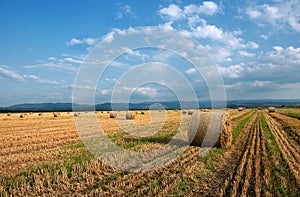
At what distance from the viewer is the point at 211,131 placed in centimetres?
1416

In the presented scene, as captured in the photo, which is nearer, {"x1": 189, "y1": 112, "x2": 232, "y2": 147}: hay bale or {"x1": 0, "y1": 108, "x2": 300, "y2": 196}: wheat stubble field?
{"x1": 0, "y1": 108, "x2": 300, "y2": 196}: wheat stubble field

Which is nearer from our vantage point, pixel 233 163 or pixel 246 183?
pixel 246 183

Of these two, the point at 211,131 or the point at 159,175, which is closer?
the point at 159,175

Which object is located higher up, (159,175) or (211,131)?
(211,131)

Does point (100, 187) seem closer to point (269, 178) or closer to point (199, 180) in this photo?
point (199, 180)

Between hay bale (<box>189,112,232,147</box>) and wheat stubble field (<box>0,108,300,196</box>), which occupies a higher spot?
hay bale (<box>189,112,232,147</box>)

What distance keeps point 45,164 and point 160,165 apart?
142 inches

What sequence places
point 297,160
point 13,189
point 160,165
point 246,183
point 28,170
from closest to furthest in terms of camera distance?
point 13,189 < point 246,183 < point 28,170 < point 160,165 < point 297,160

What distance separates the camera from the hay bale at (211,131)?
13.7 m

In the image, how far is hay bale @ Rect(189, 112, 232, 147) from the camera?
13734mm

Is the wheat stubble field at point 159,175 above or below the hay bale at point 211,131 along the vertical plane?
below

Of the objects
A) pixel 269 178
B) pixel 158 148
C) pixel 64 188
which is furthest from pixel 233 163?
pixel 64 188

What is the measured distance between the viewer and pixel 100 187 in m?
7.32

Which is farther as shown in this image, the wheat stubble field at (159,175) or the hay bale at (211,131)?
the hay bale at (211,131)
